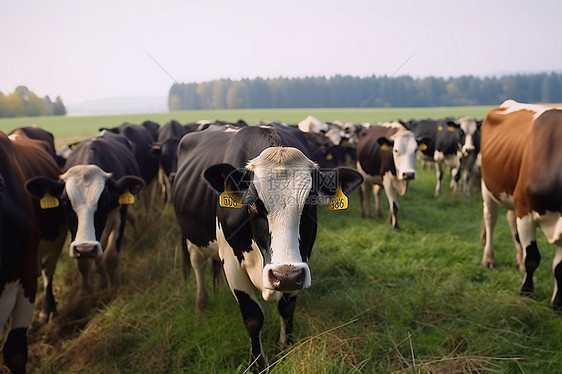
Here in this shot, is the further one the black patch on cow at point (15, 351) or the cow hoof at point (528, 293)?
the cow hoof at point (528, 293)

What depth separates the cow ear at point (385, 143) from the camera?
7950mm

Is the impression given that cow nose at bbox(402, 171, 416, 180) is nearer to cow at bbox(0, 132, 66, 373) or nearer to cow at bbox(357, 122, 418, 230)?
cow at bbox(357, 122, 418, 230)

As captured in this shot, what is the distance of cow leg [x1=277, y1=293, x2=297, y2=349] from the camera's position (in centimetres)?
336

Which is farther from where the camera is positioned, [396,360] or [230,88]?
[230,88]

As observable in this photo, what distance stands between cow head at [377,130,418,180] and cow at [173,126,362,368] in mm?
4327

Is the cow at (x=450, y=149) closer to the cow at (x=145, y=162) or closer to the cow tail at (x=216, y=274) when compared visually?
the cow at (x=145, y=162)

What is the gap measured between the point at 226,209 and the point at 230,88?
440 centimetres

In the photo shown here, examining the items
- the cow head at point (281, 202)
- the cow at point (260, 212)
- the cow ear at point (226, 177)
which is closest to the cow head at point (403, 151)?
the cow at point (260, 212)

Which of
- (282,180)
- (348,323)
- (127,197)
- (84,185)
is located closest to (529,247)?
(348,323)

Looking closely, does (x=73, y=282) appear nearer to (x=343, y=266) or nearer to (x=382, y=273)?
(x=343, y=266)

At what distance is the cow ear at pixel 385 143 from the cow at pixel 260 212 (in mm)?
4574

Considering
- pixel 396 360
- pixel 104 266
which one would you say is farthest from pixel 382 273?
pixel 104 266

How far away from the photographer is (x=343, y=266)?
219 inches

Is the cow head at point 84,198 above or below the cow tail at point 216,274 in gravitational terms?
above
